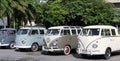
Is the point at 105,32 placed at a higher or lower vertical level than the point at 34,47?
higher

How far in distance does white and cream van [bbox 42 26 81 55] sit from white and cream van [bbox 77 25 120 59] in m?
2.24

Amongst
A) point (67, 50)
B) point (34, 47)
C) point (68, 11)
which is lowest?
point (67, 50)

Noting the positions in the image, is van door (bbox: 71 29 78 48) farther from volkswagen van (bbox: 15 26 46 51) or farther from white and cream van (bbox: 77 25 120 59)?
volkswagen van (bbox: 15 26 46 51)

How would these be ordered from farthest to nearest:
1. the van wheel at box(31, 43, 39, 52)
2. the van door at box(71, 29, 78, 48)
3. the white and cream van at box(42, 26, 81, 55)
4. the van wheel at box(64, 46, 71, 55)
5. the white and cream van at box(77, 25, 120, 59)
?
the van wheel at box(31, 43, 39, 52) < the van door at box(71, 29, 78, 48) < the van wheel at box(64, 46, 71, 55) < the white and cream van at box(42, 26, 81, 55) < the white and cream van at box(77, 25, 120, 59)

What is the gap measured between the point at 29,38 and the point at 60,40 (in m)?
3.68

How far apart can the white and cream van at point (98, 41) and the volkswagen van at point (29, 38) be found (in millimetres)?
5815

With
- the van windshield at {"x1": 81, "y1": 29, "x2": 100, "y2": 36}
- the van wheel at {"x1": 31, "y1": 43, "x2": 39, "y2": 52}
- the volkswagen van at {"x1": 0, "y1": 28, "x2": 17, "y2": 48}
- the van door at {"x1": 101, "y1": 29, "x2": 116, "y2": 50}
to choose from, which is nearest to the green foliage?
the volkswagen van at {"x1": 0, "y1": 28, "x2": 17, "y2": 48}

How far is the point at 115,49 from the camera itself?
760 inches

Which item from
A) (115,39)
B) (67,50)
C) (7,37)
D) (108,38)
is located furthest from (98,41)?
(7,37)

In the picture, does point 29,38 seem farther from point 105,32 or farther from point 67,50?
point 105,32

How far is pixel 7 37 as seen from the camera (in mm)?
25891

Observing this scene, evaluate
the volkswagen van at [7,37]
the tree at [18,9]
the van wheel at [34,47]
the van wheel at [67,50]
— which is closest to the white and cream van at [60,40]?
the van wheel at [67,50]

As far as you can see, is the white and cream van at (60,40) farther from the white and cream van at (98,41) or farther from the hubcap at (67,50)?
the white and cream van at (98,41)

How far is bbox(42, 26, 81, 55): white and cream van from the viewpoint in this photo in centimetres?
2064
